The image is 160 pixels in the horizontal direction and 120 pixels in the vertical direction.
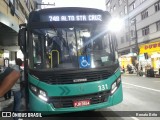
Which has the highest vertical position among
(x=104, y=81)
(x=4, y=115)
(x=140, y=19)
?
(x=140, y=19)

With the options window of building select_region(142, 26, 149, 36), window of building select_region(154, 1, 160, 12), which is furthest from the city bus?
window of building select_region(142, 26, 149, 36)

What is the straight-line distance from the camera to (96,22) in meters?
7.96

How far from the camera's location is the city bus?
7.04m

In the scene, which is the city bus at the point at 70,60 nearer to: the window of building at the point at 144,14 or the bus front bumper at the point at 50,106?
the bus front bumper at the point at 50,106

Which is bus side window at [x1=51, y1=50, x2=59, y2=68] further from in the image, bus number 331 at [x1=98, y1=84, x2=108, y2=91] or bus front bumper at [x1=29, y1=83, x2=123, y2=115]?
bus number 331 at [x1=98, y1=84, x2=108, y2=91]

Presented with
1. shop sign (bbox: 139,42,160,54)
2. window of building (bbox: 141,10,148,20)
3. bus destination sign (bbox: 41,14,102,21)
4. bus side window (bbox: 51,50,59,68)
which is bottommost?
bus side window (bbox: 51,50,59,68)

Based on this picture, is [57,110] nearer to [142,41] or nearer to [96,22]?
[96,22]

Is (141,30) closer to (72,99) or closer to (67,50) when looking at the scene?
(67,50)

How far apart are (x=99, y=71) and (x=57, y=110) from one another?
56.3 inches

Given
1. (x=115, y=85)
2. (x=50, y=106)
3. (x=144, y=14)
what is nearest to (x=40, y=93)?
(x=50, y=106)

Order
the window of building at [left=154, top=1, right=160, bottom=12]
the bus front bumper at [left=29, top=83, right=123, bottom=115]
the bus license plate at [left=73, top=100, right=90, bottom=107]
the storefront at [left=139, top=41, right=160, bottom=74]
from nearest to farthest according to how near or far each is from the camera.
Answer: the bus front bumper at [left=29, top=83, right=123, bottom=115] → the bus license plate at [left=73, top=100, right=90, bottom=107] → the storefront at [left=139, top=41, right=160, bottom=74] → the window of building at [left=154, top=1, right=160, bottom=12]

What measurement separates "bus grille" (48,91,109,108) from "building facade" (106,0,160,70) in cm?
2541

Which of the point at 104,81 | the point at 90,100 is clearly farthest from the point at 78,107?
the point at 104,81

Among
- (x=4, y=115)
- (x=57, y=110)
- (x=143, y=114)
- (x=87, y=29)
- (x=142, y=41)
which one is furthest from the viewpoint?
(x=142, y=41)
